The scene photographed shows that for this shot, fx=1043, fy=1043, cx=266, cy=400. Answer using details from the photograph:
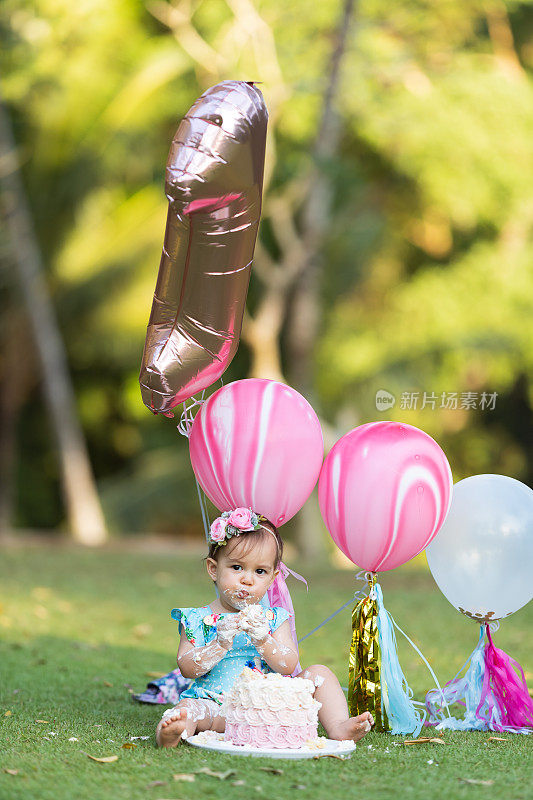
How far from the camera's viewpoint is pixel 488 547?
4020mm

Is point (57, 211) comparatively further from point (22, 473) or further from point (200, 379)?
point (200, 379)

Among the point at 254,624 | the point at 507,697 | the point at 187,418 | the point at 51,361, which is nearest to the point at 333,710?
the point at 254,624

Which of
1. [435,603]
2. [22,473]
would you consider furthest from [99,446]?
[435,603]

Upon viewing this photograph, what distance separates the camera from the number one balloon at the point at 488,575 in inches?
158

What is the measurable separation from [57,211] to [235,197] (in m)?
10.6

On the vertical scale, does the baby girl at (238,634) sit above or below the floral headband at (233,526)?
below

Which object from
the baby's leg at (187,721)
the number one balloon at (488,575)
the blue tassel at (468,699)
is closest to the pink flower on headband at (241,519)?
the baby's leg at (187,721)

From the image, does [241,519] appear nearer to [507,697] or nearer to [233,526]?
[233,526]

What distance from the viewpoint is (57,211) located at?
13773 mm

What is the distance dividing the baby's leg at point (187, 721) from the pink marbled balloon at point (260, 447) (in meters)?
0.75

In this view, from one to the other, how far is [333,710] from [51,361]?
958 centimetres

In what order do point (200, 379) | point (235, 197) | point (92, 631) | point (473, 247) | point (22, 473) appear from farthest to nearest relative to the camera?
point (22, 473) < point (473, 247) < point (92, 631) < point (200, 379) < point (235, 197)

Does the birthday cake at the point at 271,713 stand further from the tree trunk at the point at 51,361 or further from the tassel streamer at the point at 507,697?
the tree trunk at the point at 51,361

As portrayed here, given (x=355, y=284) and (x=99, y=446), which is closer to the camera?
(x=355, y=284)
